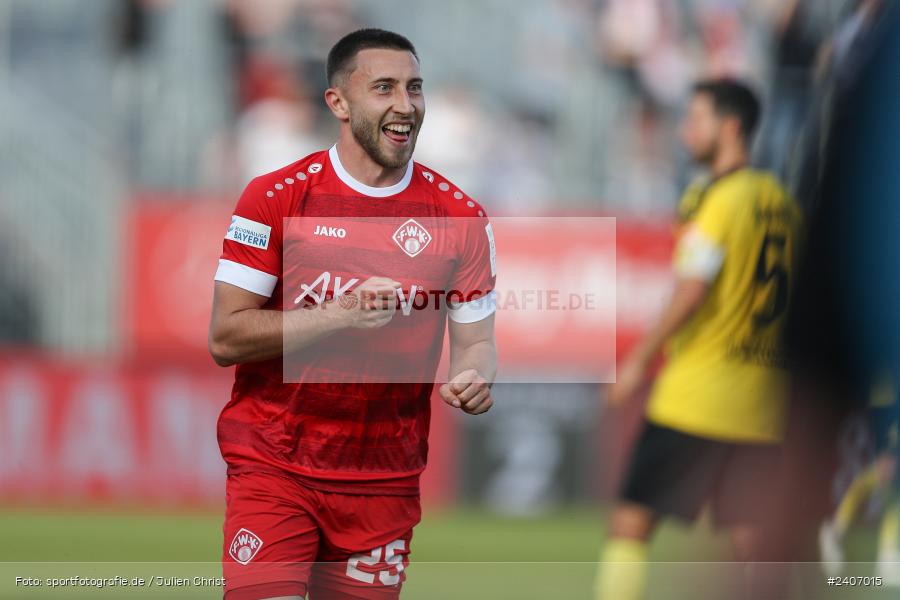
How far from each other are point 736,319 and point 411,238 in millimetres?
2388

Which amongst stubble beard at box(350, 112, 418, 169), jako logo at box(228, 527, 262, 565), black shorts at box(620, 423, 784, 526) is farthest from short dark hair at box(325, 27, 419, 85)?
black shorts at box(620, 423, 784, 526)

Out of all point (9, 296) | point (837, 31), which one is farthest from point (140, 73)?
point (837, 31)

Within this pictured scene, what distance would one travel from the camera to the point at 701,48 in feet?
45.3

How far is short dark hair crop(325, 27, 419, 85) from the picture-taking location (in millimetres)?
4605

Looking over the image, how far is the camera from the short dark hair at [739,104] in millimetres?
6555

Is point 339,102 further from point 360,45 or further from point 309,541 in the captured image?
point 309,541

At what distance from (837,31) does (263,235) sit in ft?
5.99

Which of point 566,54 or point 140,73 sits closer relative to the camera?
point 140,73

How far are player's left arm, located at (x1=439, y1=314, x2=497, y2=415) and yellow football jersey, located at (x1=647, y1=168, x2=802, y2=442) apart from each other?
1978 mm

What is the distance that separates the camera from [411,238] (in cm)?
453

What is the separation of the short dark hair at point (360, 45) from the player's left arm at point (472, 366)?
3.09 feet

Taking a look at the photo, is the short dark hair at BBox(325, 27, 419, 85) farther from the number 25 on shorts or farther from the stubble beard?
the number 25 on shorts

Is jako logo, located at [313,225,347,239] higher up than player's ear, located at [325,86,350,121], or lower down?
lower down

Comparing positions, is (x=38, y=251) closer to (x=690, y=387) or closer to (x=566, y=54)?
(x=566, y=54)
